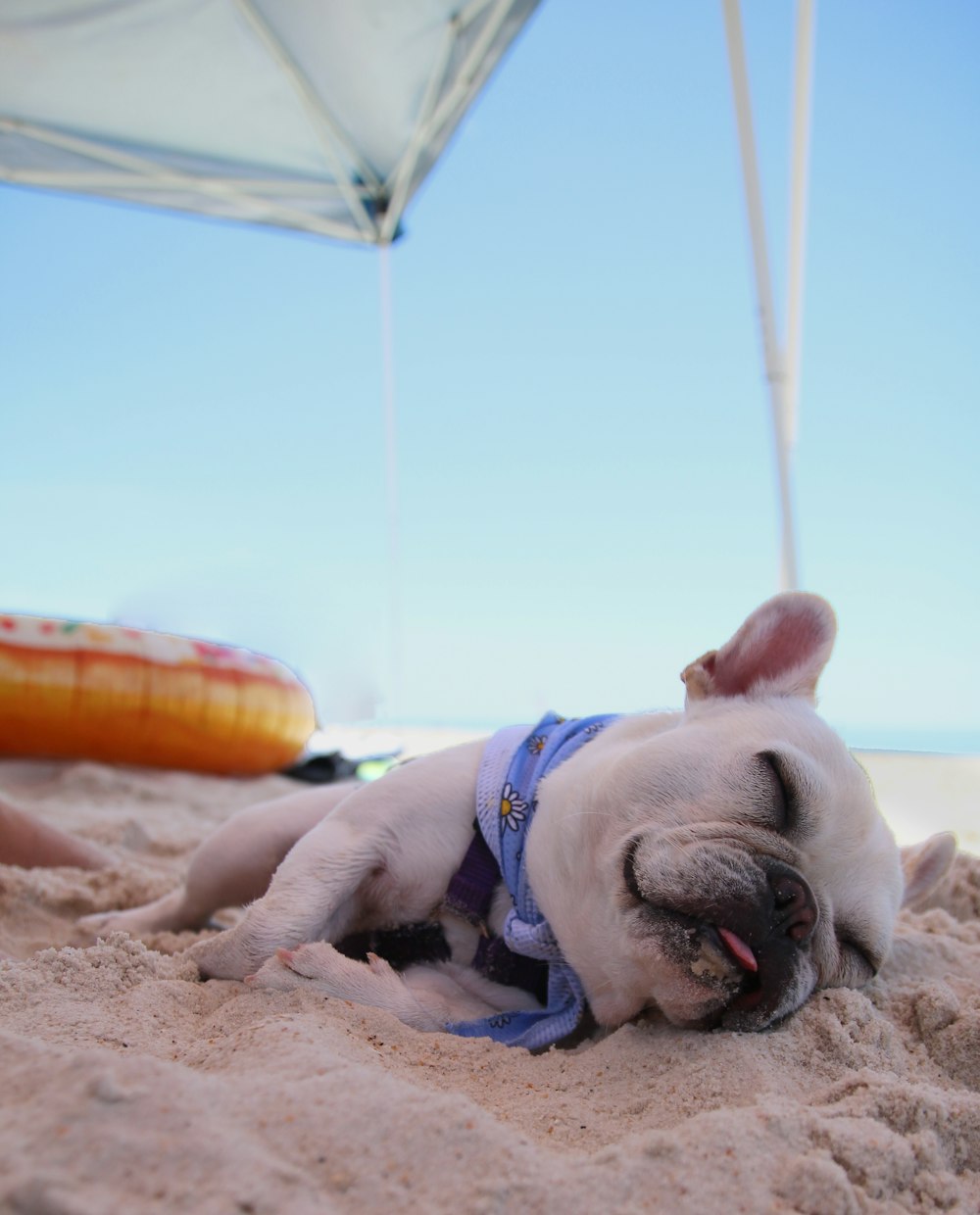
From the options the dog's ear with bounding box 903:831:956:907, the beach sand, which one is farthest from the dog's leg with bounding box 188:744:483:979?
the dog's ear with bounding box 903:831:956:907

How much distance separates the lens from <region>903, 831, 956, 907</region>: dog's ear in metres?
1.96

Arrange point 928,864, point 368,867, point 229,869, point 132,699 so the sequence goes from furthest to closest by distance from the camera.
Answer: point 132,699 < point 229,869 < point 928,864 < point 368,867

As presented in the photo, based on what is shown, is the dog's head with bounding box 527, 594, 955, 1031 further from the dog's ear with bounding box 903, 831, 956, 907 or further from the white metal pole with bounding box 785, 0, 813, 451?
the white metal pole with bounding box 785, 0, 813, 451

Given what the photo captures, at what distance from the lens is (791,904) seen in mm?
1368

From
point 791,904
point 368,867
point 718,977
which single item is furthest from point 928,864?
point 368,867

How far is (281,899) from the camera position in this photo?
1.63 m

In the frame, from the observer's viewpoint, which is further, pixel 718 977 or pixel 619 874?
pixel 619 874

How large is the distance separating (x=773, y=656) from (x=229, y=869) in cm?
139

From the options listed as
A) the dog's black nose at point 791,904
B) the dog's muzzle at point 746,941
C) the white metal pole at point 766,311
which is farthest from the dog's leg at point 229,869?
the white metal pole at point 766,311

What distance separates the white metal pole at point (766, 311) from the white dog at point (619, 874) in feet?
8.92

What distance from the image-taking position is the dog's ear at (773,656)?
5.79 feet

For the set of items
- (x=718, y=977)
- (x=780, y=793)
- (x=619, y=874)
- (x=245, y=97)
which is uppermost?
(x=245, y=97)

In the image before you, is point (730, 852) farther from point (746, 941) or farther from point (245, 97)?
point (245, 97)

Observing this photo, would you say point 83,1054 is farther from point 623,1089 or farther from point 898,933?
point 898,933
